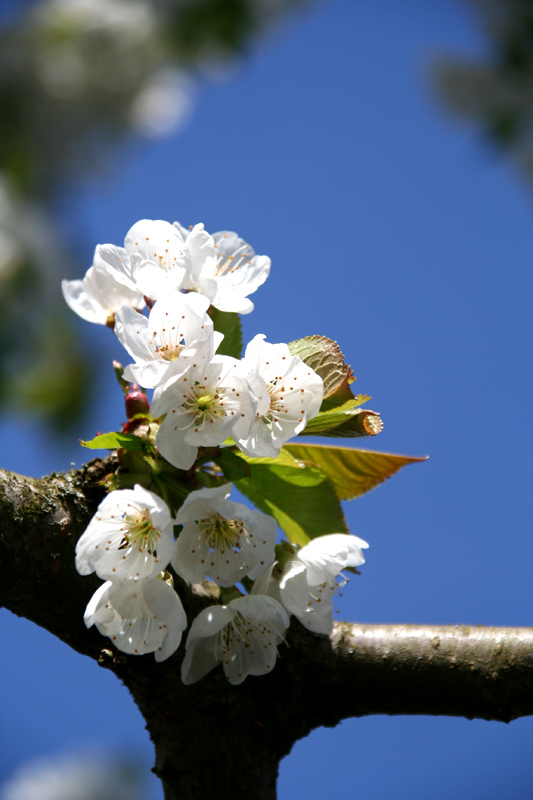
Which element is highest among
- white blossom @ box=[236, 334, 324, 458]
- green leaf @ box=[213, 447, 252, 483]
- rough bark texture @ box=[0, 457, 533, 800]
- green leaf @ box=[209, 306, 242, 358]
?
green leaf @ box=[209, 306, 242, 358]

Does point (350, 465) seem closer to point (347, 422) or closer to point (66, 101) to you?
point (347, 422)

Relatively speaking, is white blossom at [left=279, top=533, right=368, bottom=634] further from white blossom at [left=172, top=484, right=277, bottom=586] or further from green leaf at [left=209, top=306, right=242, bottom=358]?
green leaf at [left=209, top=306, right=242, bottom=358]

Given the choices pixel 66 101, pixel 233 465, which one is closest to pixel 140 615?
pixel 233 465

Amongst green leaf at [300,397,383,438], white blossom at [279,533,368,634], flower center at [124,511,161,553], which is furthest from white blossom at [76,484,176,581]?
green leaf at [300,397,383,438]

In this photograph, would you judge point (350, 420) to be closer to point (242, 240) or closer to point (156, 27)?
point (242, 240)

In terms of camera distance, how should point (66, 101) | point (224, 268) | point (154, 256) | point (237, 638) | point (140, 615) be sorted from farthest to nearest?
point (66, 101)
point (224, 268)
point (154, 256)
point (237, 638)
point (140, 615)

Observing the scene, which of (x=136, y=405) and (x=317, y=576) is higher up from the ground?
(x=136, y=405)
